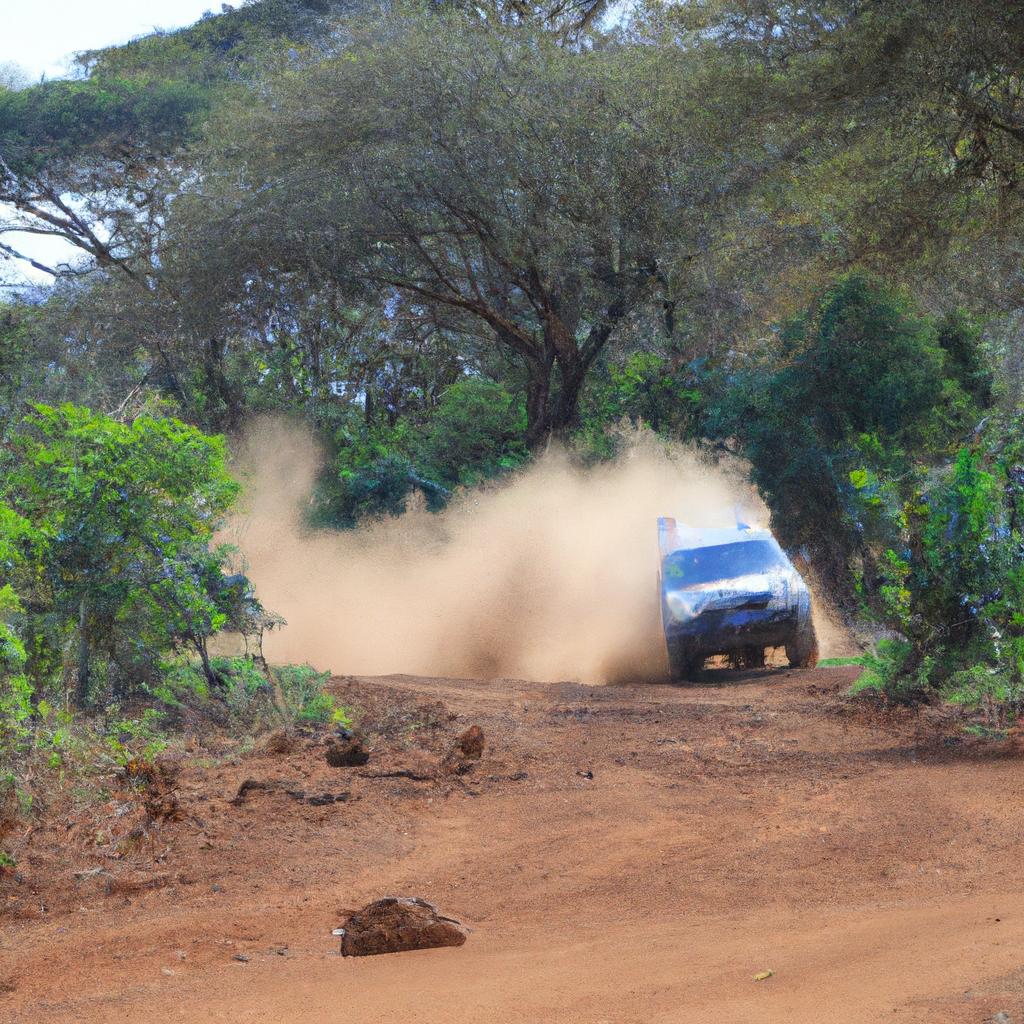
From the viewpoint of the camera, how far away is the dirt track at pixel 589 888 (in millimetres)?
4383

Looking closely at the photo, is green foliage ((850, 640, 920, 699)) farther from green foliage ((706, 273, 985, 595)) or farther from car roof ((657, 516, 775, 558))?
green foliage ((706, 273, 985, 595))

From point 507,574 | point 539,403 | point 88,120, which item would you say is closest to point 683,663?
point 507,574

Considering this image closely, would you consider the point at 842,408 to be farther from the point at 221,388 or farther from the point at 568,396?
the point at 221,388

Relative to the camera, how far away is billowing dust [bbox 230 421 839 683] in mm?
15703

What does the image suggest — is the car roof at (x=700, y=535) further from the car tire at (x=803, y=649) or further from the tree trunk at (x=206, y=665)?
the tree trunk at (x=206, y=665)

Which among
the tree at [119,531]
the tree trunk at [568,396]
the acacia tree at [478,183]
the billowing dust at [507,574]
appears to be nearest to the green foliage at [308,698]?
the tree at [119,531]

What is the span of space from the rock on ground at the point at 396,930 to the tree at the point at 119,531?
165 inches

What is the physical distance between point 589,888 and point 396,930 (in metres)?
1.23

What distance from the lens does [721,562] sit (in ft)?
43.9

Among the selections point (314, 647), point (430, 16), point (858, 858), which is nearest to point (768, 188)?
point (430, 16)

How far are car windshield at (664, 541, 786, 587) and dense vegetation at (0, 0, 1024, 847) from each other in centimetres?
104

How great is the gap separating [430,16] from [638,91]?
440 centimetres

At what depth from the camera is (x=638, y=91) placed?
2103 cm

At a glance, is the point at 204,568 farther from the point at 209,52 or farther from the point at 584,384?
the point at 209,52
